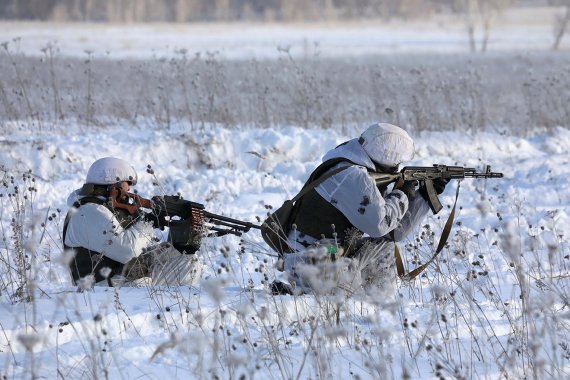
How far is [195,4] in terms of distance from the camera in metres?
51.9

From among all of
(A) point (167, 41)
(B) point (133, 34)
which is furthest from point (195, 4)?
(A) point (167, 41)

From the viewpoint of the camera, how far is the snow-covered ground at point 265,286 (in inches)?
154

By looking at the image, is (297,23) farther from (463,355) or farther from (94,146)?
(463,355)

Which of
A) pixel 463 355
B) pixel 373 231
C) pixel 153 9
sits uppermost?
pixel 153 9

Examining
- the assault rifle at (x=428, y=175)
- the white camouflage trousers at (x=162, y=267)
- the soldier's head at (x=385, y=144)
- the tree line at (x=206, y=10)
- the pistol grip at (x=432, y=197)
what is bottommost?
the white camouflage trousers at (x=162, y=267)

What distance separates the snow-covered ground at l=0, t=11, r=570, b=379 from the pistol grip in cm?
23

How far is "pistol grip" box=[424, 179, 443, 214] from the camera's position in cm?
564

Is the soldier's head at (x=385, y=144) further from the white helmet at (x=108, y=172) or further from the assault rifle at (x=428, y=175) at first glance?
the white helmet at (x=108, y=172)

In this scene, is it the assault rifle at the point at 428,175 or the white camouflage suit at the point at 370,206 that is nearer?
the white camouflage suit at the point at 370,206

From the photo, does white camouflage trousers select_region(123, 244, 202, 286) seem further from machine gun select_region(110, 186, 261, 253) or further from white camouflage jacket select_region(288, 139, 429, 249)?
white camouflage jacket select_region(288, 139, 429, 249)

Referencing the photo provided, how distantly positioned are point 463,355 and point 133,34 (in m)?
34.7

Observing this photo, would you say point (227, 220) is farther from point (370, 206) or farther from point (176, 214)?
point (370, 206)

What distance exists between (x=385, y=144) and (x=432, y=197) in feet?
1.69

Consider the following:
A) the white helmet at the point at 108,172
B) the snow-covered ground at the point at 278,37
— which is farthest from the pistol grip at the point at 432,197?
the snow-covered ground at the point at 278,37
